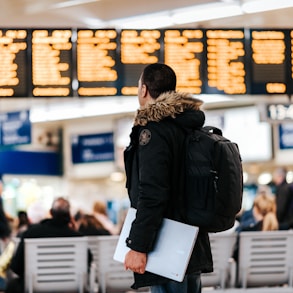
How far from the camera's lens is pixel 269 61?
1038 cm

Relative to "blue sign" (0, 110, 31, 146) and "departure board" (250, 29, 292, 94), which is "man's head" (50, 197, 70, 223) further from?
"blue sign" (0, 110, 31, 146)

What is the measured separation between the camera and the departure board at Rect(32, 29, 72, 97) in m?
9.94

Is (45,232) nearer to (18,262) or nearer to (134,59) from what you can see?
(18,262)

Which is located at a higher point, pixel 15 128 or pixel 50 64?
pixel 50 64

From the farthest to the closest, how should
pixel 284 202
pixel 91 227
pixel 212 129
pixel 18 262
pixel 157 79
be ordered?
pixel 284 202 < pixel 91 227 < pixel 18 262 < pixel 212 129 < pixel 157 79

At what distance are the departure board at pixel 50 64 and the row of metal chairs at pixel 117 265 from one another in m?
1.65

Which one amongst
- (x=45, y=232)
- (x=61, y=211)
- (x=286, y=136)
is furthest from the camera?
(x=286, y=136)

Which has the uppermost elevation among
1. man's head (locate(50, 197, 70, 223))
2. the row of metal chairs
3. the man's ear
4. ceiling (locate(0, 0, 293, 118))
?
ceiling (locate(0, 0, 293, 118))

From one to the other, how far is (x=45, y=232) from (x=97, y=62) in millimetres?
1910

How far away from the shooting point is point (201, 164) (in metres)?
4.14

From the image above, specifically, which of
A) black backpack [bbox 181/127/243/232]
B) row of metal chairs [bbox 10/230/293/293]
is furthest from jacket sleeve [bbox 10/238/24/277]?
black backpack [bbox 181/127/243/232]

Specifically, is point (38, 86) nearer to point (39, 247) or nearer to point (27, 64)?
point (27, 64)

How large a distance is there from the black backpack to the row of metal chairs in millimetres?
4920

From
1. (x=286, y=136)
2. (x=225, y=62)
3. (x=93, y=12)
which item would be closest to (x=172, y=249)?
(x=225, y=62)
